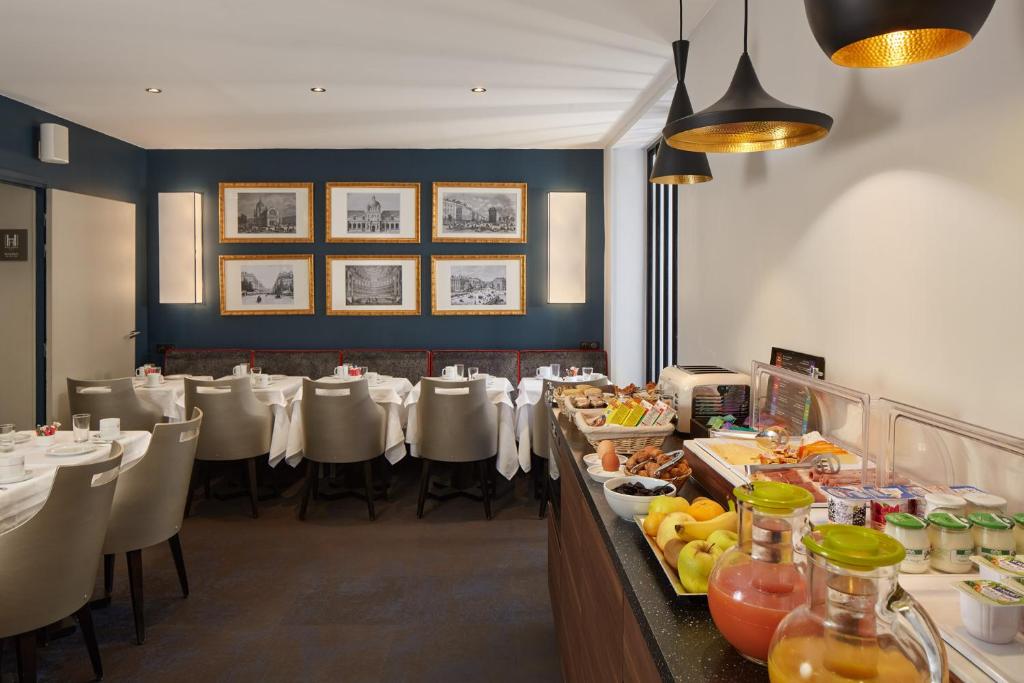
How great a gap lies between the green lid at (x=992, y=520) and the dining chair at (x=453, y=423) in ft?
11.0

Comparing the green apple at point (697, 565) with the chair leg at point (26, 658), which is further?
the chair leg at point (26, 658)

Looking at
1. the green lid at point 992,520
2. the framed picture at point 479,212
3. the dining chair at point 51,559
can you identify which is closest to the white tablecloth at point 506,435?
the framed picture at point 479,212

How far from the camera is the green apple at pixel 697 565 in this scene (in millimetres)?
1059

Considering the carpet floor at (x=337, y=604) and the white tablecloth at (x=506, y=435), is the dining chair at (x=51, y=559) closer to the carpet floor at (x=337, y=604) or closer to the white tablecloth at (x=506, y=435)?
the carpet floor at (x=337, y=604)

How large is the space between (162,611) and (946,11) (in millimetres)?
3532

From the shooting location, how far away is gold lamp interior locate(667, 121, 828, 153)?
1.70 m

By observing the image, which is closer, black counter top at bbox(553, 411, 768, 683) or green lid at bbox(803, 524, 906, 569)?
green lid at bbox(803, 524, 906, 569)

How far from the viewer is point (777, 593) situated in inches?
34.4

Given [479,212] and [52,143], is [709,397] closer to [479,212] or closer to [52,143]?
[479,212]

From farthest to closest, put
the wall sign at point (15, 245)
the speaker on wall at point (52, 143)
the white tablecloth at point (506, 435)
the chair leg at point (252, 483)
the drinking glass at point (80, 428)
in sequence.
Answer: the wall sign at point (15, 245) → the speaker on wall at point (52, 143) → the white tablecloth at point (506, 435) → the chair leg at point (252, 483) → the drinking glass at point (80, 428)

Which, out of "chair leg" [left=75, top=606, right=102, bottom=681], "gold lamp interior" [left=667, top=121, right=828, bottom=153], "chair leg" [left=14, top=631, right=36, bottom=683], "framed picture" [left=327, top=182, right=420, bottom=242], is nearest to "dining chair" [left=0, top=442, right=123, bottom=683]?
"chair leg" [left=14, top=631, right=36, bottom=683]

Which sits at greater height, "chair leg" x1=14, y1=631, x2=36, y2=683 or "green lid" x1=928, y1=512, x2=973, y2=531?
"green lid" x1=928, y1=512, x2=973, y2=531

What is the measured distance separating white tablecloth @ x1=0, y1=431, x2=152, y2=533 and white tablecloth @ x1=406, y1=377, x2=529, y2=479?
1824 millimetres

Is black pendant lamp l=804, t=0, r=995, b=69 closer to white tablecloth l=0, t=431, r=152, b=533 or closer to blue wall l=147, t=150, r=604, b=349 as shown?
white tablecloth l=0, t=431, r=152, b=533
